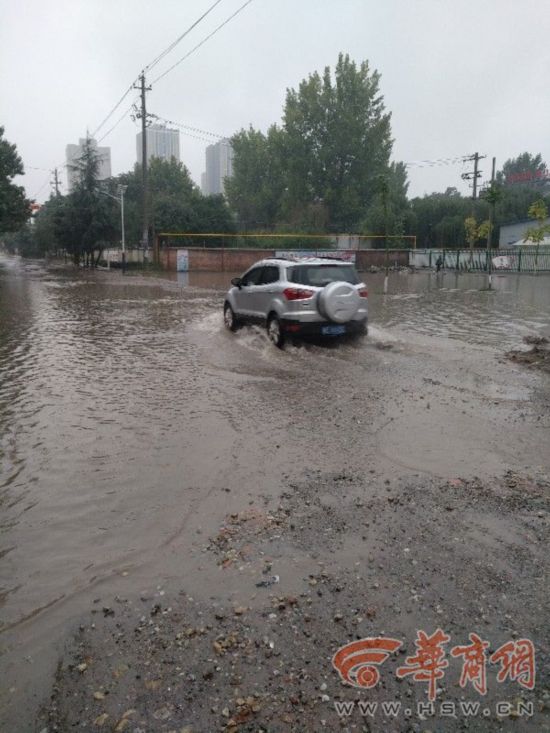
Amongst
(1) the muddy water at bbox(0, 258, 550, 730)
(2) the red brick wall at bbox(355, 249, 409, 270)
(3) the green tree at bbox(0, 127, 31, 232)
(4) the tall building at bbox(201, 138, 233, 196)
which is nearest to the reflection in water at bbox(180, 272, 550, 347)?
(1) the muddy water at bbox(0, 258, 550, 730)

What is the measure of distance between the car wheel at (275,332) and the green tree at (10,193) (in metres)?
35.4

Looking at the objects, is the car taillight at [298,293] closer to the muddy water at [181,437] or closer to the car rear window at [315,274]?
the car rear window at [315,274]

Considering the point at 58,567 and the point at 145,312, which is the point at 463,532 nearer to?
the point at 58,567

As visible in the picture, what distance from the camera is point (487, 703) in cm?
249

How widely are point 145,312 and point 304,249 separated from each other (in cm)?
3528

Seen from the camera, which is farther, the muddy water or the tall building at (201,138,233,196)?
the tall building at (201,138,233,196)

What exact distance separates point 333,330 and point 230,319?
346 centimetres

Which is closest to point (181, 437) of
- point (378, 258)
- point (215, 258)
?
point (215, 258)

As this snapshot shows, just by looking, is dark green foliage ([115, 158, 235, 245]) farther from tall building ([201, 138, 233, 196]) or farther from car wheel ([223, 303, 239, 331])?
car wheel ([223, 303, 239, 331])

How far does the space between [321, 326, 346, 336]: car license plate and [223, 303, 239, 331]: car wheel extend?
119 inches

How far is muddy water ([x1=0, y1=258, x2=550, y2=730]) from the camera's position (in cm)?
350

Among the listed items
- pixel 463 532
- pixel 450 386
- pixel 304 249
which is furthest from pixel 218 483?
pixel 304 249

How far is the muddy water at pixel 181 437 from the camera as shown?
11.5 feet

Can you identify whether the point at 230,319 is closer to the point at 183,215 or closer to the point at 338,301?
the point at 338,301
